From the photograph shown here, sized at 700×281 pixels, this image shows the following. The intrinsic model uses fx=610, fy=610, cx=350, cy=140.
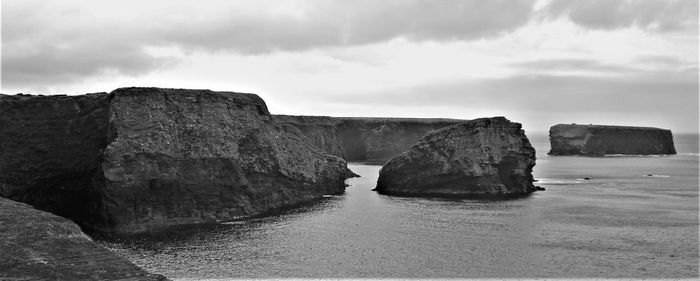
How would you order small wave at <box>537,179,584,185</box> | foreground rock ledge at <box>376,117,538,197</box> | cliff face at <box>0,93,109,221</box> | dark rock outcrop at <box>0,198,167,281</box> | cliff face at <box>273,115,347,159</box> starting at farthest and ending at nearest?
1. cliff face at <box>273,115,347,159</box>
2. small wave at <box>537,179,584,185</box>
3. foreground rock ledge at <box>376,117,538,197</box>
4. cliff face at <box>0,93,109,221</box>
5. dark rock outcrop at <box>0,198,167,281</box>

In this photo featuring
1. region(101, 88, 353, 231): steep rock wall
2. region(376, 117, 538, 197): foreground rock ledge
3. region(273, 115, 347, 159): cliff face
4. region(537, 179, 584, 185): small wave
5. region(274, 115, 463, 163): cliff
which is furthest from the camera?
region(274, 115, 463, 163): cliff

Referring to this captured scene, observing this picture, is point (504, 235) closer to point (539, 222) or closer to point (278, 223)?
point (539, 222)

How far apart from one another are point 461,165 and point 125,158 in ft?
143

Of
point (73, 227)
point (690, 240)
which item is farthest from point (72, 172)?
point (690, 240)

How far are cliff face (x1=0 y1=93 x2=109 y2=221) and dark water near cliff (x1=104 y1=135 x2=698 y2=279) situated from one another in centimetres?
1089

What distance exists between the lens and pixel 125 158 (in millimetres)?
50781

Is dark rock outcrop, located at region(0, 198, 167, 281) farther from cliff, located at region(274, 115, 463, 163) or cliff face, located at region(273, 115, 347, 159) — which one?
cliff, located at region(274, 115, 463, 163)

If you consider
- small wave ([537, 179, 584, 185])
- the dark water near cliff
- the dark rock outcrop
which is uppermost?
small wave ([537, 179, 584, 185])

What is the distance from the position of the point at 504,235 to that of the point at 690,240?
14.3 m

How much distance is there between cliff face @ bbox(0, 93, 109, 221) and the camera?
52094 millimetres

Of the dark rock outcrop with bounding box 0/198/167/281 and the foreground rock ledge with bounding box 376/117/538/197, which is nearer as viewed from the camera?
the dark rock outcrop with bounding box 0/198/167/281

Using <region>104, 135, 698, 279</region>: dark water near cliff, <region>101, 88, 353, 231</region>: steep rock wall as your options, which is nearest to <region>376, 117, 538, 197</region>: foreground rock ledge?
<region>104, 135, 698, 279</region>: dark water near cliff

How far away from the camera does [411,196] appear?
7650cm

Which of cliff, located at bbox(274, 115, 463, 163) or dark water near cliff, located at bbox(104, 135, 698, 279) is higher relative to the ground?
cliff, located at bbox(274, 115, 463, 163)
